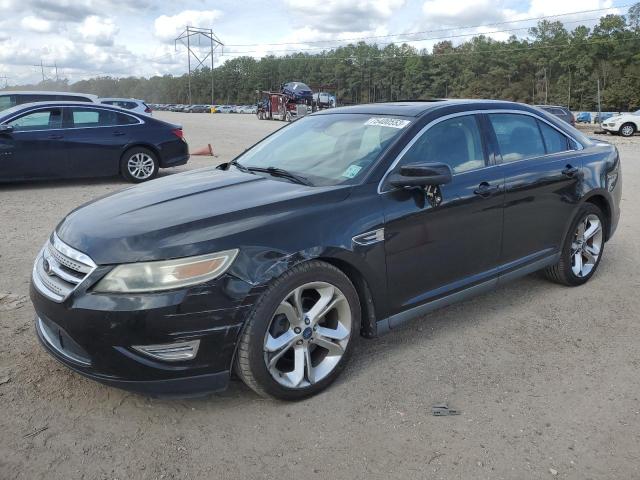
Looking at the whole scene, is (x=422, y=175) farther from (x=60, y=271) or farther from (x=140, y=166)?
(x=140, y=166)

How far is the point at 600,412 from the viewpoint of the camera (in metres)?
2.96

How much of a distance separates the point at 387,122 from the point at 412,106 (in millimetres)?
335

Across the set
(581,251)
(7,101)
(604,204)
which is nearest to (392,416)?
(581,251)

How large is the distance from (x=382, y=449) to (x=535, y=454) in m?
0.72

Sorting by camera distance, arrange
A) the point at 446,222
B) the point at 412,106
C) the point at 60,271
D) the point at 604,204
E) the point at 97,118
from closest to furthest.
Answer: the point at 60,271
the point at 446,222
the point at 412,106
the point at 604,204
the point at 97,118

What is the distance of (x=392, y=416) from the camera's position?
291 cm

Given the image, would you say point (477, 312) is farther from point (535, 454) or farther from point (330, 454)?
point (330, 454)

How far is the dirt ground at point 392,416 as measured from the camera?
2.53m

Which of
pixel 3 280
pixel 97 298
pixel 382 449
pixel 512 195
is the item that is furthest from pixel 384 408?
pixel 3 280

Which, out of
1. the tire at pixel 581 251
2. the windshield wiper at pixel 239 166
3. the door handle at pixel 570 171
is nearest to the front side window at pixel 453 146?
the door handle at pixel 570 171

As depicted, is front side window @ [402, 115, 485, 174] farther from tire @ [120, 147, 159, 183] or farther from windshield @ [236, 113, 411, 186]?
tire @ [120, 147, 159, 183]

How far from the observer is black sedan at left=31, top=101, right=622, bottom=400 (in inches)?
104

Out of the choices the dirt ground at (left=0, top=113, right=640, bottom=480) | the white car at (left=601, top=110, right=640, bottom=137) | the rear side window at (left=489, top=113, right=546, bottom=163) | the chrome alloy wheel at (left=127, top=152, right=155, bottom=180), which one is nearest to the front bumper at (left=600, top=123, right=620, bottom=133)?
the white car at (left=601, top=110, right=640, bottom=137)

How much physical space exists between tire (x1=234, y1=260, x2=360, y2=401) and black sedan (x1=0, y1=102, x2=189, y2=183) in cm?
771
